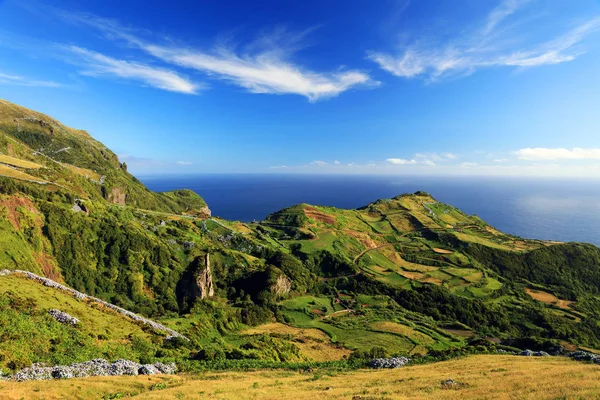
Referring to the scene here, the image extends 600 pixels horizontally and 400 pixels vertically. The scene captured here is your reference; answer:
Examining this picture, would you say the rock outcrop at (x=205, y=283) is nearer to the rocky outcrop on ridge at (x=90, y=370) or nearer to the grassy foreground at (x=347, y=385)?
the rocky outcrop on ridge at (x=90, y=370)

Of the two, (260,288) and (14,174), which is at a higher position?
(14,174)

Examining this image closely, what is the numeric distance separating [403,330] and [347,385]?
207 ft

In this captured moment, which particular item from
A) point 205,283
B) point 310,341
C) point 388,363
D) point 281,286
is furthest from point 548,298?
point 205,283

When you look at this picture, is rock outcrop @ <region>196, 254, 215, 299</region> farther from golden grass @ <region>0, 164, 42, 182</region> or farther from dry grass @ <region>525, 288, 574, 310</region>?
dry grass @ <region>525, 288, 574, 310</region>

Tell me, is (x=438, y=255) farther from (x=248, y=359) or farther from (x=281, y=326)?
(x=248, y=359)

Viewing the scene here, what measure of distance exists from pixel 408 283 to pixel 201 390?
389ft

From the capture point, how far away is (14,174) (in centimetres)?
9694

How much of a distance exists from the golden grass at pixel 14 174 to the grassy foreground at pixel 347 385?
103m

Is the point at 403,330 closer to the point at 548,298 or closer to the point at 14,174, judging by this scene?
the point at 548,298

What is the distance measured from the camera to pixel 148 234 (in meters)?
98.6

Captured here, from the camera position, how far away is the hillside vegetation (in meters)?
46.0

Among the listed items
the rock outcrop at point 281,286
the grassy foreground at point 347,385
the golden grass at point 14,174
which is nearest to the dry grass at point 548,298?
the rock outcrop at point 281,286

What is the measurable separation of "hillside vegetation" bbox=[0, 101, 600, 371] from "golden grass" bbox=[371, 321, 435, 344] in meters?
0.51

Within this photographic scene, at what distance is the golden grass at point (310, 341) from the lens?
225ft
